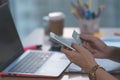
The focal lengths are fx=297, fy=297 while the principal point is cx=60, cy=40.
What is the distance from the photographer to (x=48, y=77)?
3.61 ft

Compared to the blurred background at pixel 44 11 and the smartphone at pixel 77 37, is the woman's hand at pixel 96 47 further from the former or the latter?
the blurred background at pixel 44 11

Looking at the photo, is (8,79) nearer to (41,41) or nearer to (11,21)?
(11,21)

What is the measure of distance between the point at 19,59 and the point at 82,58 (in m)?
0.34

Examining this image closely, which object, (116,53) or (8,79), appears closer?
(8,79)

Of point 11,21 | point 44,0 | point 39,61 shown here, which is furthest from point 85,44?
point 44,0

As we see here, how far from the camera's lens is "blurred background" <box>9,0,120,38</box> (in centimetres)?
271

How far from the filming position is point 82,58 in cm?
105

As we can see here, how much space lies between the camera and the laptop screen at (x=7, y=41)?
117 centimetres

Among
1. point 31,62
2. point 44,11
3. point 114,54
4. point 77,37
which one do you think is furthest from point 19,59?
point 44,11

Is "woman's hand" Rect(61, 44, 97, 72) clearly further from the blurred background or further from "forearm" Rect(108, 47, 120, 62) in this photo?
the blurred background

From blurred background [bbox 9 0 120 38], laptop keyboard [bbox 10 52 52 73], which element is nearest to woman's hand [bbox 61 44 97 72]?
laptop keyboard [bbox 10 52 52 73]

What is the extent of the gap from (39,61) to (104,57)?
0.28 m

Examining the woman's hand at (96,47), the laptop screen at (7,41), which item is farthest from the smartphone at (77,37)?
the laptop screen at (7,41)

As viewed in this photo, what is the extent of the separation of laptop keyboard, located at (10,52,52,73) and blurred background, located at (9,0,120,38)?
139cm
